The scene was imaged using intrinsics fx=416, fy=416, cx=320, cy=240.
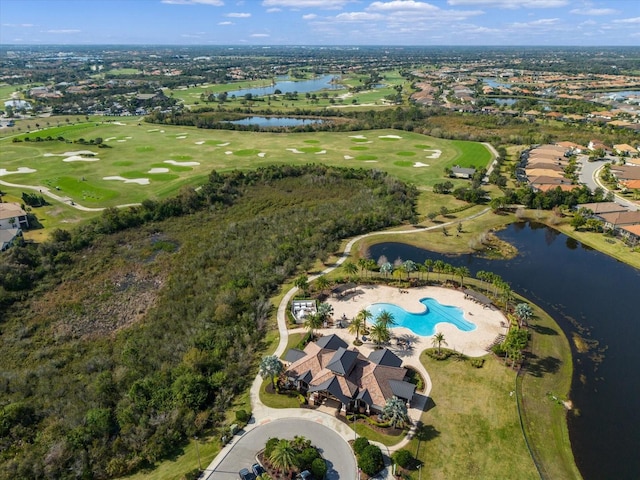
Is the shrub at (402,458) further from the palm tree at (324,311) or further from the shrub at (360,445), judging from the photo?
the palm tree at (324,311)

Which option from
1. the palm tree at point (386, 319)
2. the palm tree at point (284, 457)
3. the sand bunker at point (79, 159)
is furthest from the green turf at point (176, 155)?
the palm tree at point (284, 457)

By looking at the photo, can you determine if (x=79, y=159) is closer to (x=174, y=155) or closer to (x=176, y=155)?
(x=174, y=155)

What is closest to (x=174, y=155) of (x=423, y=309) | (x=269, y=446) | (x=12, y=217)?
(x=12, y=217)

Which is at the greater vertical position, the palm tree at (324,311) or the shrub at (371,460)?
the palm tree at (324,311)

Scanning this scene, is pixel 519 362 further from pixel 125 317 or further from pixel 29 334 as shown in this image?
pixel 29 334

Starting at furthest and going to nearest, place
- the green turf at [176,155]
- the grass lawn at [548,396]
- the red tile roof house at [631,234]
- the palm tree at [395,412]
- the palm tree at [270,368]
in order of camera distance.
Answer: the green turf at [176,155], the red tile roof house at [631,234], the palm tree at [270,368], the palm tree at [395,412], the grass lawn at [548,396]

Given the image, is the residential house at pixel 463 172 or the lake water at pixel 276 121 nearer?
the residential house at pixel 463 172
